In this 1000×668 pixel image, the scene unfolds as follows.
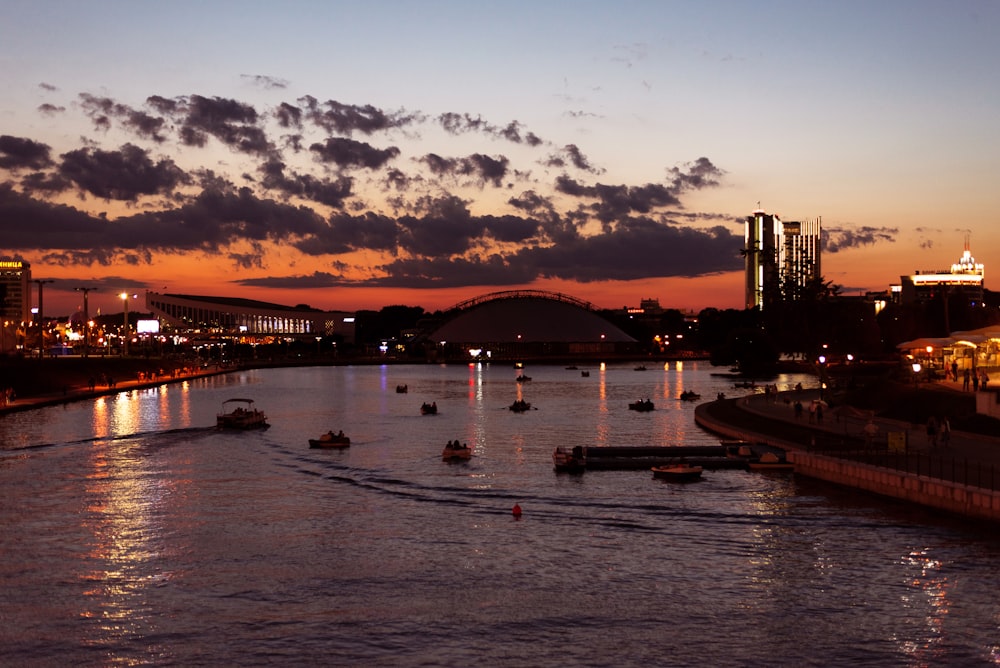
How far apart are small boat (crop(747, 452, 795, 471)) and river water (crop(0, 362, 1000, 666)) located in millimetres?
1249

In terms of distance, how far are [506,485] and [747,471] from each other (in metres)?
11.5

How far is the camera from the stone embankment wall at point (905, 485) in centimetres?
3309

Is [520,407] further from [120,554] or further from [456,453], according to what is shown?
[120,554]

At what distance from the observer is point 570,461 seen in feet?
159

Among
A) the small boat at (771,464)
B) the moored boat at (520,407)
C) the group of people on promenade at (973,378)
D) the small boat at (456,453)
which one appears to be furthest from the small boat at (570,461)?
the moored boat at (520,407)

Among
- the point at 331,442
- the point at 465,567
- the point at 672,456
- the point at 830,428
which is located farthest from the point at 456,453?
the point at 465,567

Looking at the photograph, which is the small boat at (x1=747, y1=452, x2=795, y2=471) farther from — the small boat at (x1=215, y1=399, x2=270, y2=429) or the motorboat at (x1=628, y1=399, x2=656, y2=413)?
the motorboat at (x1=628, y1=399, x2=656, y2=413)

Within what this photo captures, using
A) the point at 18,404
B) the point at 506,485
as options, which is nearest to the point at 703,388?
the point at 18,404

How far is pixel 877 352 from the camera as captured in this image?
154m

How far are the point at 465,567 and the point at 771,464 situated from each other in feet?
72.0

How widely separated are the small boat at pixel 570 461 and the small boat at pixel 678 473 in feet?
12.3

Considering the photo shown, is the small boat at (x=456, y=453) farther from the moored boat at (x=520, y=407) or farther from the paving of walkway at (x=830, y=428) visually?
the moored boat at (x=520, y=407)

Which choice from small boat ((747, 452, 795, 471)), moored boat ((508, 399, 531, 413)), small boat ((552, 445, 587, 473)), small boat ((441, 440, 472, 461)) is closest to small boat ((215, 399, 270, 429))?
small boat ((441, 440, 472, 461))

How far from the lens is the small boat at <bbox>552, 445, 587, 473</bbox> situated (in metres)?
48.3
